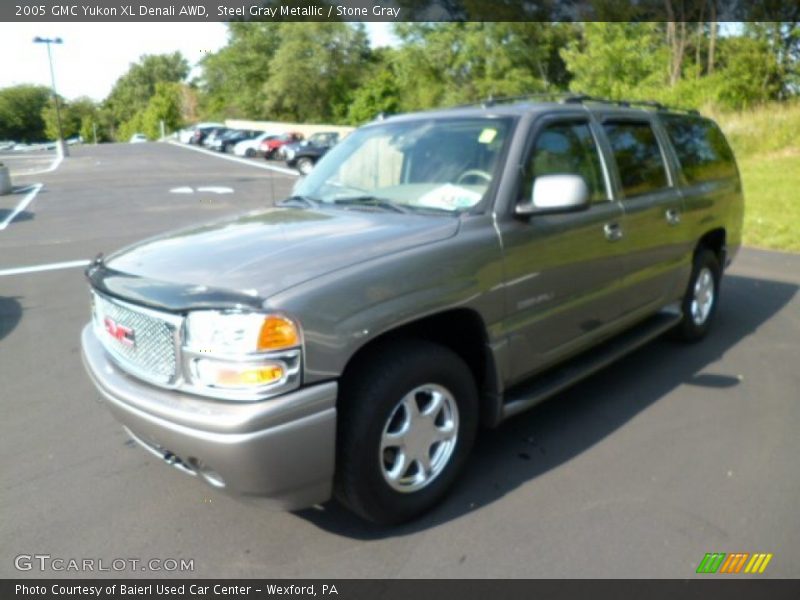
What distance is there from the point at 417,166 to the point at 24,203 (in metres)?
16.5

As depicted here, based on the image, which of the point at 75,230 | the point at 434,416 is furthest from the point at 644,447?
the point at 75,230

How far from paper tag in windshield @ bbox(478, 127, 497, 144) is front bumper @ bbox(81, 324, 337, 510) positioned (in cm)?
176

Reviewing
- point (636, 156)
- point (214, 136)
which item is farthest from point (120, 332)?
point (214, 136)

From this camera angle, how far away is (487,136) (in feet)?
12.3

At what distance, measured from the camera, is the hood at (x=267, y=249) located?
2.74 metres

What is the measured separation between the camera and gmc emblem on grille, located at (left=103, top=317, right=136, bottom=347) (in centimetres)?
297

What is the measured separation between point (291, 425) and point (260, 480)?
252 millimetres

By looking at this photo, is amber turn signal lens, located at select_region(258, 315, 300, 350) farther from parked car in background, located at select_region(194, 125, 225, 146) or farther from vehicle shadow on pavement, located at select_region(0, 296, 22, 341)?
parked car in background, located at select_region(194, 125, 225, 146)

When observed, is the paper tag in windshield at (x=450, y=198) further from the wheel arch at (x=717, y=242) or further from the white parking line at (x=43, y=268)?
the white parking line at (x=43, y=268)

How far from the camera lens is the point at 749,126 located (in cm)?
1872

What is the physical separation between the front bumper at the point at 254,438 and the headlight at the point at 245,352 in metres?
0.06

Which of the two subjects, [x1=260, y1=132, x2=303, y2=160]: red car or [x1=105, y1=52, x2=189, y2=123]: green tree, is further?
[x1=105, y1=52, x2=189, y2=123]: green tree

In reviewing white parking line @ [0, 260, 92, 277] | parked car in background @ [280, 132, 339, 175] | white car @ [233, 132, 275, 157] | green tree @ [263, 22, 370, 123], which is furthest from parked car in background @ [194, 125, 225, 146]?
white parking line @ [0, 260, 92, 277]
